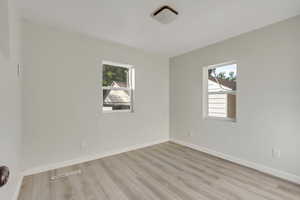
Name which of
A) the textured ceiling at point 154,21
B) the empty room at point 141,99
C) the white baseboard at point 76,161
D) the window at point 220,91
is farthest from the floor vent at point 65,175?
the window at point 220,91

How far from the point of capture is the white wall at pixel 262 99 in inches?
82.8

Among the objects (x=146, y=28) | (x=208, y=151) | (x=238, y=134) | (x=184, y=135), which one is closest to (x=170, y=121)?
(x=184, y=135)

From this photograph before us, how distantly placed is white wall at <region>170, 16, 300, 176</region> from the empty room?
0.02 meters

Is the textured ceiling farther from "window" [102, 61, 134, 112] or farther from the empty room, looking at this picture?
"window" [102, 61, 134, 112]

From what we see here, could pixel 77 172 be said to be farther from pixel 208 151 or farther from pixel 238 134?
pixel 238 134

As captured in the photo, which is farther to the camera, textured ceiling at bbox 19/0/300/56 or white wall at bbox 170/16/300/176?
white wall at bbox 170/16/300/176

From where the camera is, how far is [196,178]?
218cm

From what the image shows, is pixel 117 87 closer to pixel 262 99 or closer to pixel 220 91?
pixel 220 91

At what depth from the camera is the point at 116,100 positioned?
3.29 metres

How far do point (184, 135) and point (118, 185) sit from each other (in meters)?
2.24

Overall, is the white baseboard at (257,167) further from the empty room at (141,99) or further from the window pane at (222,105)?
the window pane at (222,105)

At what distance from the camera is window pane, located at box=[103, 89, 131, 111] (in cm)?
311

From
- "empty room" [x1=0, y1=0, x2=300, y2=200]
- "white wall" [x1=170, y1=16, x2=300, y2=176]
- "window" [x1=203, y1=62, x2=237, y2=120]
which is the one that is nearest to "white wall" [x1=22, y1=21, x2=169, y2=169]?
"empty room" [x1=0, y1=0, x2=300, y2=200]

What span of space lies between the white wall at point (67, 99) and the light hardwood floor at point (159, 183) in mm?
406
